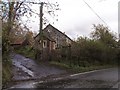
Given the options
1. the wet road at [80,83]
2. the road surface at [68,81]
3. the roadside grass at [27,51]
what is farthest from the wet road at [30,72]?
the roadside grass at [27,51]

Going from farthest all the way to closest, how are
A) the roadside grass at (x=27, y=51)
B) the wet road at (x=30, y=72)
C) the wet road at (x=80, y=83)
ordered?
the roadside grass at (x=27, y=51)
the wet road at (x=30, y=72)
the wet road at (x=80, y=83)

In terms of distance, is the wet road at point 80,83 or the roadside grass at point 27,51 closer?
the wet road at point 80,83

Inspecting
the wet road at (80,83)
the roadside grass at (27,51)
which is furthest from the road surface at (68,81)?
the roadside grass at (27,51)

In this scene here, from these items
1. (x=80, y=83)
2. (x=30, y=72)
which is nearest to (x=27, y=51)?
(x=30, y=72)

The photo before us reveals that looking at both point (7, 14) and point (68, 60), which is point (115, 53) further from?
point (7, 14)

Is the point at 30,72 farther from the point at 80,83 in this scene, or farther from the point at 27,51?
the point at 27,51

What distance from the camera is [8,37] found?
19844 millimetres

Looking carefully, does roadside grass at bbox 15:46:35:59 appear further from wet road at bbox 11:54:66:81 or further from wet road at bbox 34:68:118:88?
wet road at bbox 34:68:118:88

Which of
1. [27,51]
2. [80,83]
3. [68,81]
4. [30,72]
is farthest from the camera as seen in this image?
[27,51]

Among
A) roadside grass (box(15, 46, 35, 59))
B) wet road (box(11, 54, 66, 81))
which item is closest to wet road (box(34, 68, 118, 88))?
wet road (box(11, 54, 66, 81))

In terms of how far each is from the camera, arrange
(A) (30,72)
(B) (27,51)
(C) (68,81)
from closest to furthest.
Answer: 1. (C) (68,81)
2. (A) (30,72)
3. (B) (27,51)

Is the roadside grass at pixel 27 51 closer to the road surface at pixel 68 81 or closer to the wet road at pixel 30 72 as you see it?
the wet road at pixel 30 72

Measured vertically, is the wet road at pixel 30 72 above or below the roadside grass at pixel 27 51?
below

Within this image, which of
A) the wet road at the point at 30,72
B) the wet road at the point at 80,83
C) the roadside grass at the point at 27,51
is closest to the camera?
the wet road at the point at 80,83
